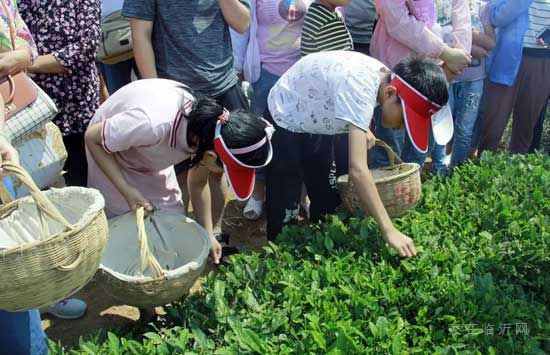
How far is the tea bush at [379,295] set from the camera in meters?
2.05

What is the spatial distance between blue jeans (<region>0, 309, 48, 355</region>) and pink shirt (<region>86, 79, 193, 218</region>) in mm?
768

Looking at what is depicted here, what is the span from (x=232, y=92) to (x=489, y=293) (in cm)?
182

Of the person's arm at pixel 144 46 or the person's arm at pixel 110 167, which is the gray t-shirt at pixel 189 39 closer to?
the person's arm at pixel 144 46

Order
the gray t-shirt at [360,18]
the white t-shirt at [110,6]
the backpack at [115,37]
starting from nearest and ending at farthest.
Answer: the backpack at [115,37]
the white t-shirt at [110,6]
the gray t-shirt at [360,18]

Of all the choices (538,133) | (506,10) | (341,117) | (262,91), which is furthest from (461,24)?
(341,117)

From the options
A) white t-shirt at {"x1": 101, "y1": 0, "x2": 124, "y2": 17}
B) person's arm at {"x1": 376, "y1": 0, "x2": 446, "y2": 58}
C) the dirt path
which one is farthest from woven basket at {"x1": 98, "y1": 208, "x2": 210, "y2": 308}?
person's arm at {"x1": 376, "y1": 0, "x2": 446, "y2": 58}

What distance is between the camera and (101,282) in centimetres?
234

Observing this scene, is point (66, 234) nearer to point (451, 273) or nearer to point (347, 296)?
point (347, 296)

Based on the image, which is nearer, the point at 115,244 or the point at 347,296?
the point at 347,296

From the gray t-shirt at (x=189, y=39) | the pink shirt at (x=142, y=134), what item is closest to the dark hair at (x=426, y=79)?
the pink shirt at (x=142, y=134)

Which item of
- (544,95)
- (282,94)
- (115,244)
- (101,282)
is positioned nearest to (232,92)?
(282,94)

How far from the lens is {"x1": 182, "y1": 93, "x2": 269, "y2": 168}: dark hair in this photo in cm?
245

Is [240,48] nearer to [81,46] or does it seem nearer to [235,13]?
[235,13]

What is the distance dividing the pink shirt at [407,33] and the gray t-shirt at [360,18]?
0.22 m
